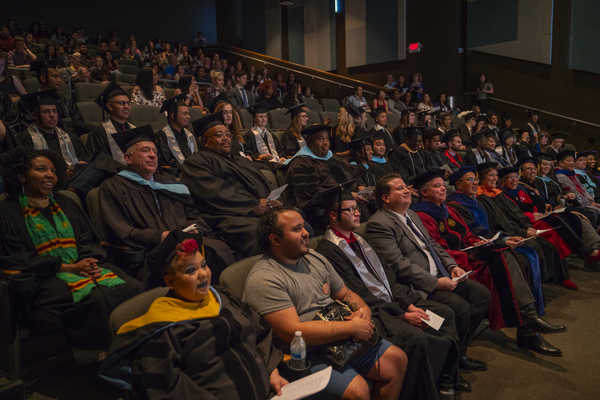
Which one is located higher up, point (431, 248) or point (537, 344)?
point (431, 248)

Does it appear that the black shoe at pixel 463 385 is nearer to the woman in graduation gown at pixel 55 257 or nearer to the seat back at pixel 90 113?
the woman in graduation gown at pixel 55 257

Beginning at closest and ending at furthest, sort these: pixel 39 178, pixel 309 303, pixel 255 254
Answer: pixel 309 303, pixel 39 178, pixel 255 254

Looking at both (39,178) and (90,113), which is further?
(90,113)

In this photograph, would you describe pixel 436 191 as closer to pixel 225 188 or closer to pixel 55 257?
pixel 225 188

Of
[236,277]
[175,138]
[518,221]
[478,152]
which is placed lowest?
[518,221]

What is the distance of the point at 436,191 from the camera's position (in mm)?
3426

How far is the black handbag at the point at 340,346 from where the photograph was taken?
1.86 meters

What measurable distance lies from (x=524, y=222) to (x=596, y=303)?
97 cm

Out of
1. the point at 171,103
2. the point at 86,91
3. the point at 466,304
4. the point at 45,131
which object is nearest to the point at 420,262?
the point at 466,304

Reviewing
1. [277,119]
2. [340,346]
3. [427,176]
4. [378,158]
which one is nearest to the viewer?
[340,346]

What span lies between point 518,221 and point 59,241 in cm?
419

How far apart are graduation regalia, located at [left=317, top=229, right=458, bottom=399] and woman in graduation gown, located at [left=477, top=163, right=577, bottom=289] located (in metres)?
2.06

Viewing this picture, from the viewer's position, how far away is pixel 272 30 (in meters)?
16.0

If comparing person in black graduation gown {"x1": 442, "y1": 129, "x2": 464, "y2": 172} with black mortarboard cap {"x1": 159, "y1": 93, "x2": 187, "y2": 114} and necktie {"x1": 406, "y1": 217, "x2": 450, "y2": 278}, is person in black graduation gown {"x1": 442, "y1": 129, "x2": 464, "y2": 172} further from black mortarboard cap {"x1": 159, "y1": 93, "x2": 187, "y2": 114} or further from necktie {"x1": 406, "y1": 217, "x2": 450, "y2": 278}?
black mortarboard cap {"x1": 159, "y1": 93, "x2": 187, "y2": 114}
